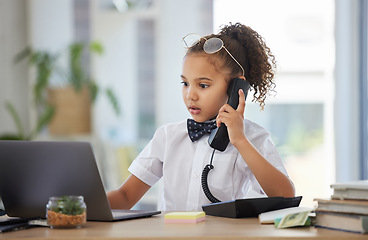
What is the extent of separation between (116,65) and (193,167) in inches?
96.7

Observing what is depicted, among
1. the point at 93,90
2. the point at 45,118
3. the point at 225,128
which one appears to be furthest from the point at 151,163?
the point at 45,118

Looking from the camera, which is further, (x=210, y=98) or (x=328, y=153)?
(x=328, y=153)

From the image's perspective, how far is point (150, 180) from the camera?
6.10 feet

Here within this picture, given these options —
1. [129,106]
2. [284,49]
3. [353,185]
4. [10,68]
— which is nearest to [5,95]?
[10,68]

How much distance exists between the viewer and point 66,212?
1204 mm

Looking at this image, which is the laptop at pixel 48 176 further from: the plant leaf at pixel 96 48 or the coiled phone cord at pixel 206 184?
the plant leaf at pixel 96 48

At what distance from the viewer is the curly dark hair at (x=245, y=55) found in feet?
5.76

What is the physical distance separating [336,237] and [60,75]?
328 cm

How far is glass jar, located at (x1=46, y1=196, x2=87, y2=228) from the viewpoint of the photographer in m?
1.20

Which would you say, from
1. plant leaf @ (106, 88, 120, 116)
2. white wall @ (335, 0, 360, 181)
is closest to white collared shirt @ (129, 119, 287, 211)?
white wall @ (335, 0, 360, 181)

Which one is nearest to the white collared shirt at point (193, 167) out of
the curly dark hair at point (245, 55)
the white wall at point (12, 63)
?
the curly dark hair at point (245, 55)

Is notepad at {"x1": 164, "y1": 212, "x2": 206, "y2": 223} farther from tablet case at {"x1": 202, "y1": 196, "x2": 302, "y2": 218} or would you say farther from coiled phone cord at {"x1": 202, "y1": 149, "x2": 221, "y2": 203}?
coiled phone cord at {"x1": 202, "y1": 149, "x2": 221, "y2": 203}

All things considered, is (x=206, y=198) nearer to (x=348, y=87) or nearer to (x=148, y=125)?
(x=348, y=87)

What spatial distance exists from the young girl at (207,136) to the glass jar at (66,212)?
57 cm
